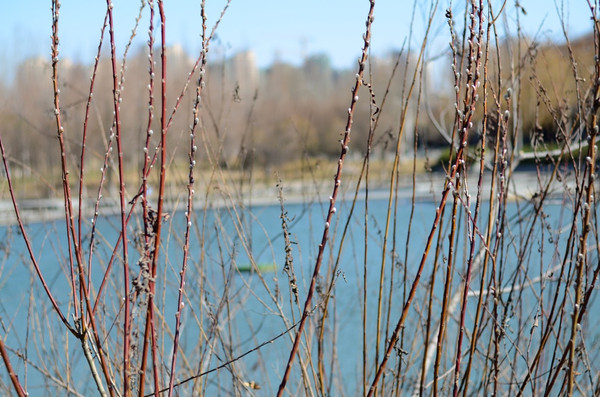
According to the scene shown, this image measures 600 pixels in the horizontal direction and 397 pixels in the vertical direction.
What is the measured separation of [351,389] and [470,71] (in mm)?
4909

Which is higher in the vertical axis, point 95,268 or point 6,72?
point 6,72

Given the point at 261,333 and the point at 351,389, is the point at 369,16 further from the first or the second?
the point at 261,333

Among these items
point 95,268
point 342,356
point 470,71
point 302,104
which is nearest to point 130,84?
point 302,104

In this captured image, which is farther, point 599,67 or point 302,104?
point 302,104

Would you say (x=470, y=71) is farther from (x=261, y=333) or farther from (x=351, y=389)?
(x=261, y=333)

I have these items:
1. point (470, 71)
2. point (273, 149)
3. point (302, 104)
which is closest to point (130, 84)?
A: point (273, 149)

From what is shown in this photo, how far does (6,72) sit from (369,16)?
26616 millimetres

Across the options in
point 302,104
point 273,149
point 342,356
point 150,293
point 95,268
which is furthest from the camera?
point 302,104

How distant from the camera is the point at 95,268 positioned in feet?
23.7

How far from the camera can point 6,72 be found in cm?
2514

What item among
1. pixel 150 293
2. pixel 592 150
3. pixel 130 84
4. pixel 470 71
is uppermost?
pixel 130 84

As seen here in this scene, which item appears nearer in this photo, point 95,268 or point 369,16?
point 369,16

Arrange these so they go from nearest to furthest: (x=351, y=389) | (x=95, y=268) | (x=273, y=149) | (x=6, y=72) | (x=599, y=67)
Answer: (x=599, y=67), (x=351, y=389), (x=95, y=268), (x=6, y=72), (x=273, y=149)

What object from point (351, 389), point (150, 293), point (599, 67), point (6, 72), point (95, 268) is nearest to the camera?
point (150, 293)
